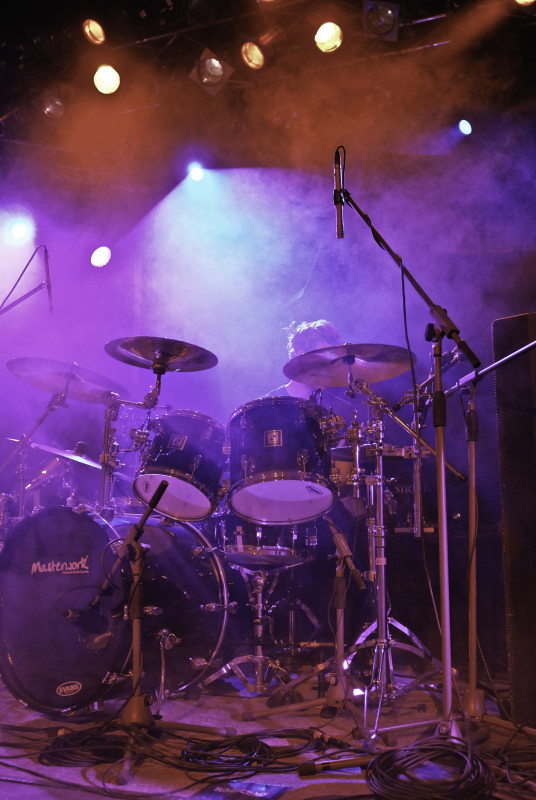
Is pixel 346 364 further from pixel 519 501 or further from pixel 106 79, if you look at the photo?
pixel 106 79

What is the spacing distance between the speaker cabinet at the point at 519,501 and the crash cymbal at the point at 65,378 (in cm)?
241

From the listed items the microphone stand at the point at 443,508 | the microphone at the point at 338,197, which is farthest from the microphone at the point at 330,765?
the microphone at the point at 338,197

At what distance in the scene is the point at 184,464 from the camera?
3.62m

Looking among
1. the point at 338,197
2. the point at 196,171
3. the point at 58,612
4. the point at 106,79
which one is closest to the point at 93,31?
the point at 106,79

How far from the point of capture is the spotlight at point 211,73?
533 centimetres

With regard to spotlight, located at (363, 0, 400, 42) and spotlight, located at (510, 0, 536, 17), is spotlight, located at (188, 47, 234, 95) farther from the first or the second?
spotlight, located at (510, 0, 536, 17)

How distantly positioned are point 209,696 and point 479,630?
1972mm

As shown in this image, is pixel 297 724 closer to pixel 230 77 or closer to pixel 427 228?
pixel 427 228

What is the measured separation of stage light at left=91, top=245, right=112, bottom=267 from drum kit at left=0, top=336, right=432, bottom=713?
2822 mm

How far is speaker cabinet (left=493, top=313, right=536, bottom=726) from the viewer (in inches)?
117

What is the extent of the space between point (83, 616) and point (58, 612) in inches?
8.1

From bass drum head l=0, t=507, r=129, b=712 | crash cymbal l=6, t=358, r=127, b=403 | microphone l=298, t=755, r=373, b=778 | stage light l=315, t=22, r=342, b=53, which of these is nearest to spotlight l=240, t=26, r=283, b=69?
stage light l=315, t=22, r=342, b=53

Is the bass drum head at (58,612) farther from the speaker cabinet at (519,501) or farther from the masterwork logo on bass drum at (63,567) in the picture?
the speaker cabinet at (519,501)

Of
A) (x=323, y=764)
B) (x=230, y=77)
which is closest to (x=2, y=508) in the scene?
(x=323, y=764)
